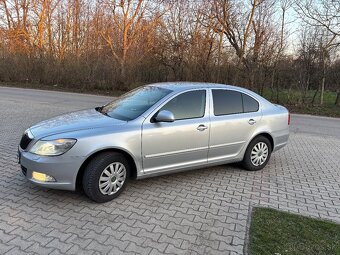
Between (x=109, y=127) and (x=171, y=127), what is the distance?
88 centimetres

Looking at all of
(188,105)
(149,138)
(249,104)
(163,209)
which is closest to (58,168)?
(149,138)

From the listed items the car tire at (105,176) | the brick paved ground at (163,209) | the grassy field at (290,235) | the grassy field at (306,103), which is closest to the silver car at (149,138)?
the car tire at (105,176)

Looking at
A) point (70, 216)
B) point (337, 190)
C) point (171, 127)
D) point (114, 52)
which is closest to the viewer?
point (70, 216)

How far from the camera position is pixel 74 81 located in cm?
2098

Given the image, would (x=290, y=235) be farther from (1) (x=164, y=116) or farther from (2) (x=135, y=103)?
(2) (x=135, y=103)

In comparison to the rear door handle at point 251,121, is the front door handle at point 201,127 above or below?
below

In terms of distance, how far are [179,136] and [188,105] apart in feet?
1.79

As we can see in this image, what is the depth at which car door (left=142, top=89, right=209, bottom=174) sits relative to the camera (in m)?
4.11

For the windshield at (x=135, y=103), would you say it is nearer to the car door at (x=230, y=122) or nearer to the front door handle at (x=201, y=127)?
the front door handle at (x=201, y=127)

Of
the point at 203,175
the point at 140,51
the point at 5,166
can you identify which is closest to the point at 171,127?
the point at 203,175

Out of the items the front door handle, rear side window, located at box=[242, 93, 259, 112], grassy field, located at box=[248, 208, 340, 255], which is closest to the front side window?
the front door handle

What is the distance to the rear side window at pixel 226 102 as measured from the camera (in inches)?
191

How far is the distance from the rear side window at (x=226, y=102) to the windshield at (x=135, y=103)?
87 cm

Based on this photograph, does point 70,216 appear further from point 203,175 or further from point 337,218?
point 337,218
